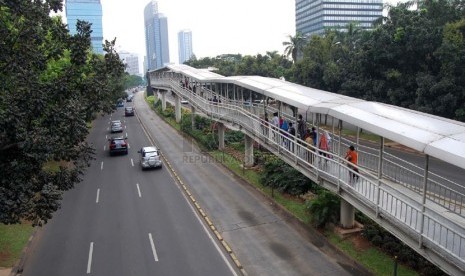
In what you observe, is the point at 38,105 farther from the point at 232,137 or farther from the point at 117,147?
the point at 232,137

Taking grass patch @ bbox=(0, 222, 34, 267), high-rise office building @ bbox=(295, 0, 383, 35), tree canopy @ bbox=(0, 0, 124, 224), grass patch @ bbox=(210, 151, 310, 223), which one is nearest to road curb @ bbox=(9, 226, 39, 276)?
grass patch @ bbox=(0, 222, 34, 267)

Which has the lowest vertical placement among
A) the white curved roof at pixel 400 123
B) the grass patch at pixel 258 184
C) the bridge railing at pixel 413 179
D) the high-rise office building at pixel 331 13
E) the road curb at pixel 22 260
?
the road curb at pixel 22 260

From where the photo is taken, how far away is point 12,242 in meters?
16.4

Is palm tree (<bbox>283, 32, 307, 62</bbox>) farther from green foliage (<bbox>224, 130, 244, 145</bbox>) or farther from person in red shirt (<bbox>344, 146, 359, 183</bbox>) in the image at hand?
person in red shirt (<bbox>344, 146, 359, 183</bbox>)

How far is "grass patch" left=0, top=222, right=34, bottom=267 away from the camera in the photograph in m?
15.0

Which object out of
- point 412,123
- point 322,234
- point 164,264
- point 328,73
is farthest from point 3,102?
point 328,73

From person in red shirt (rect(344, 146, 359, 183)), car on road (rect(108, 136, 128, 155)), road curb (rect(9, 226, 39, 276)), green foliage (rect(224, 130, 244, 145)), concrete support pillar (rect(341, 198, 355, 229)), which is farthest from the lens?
green foliage (rect(224, 130, 244, 145))

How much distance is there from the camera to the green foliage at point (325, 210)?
16.3 meters

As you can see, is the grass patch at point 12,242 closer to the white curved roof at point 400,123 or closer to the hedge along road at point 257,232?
the hedge along road at point 257,232

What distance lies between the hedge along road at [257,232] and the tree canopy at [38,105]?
7.00 m

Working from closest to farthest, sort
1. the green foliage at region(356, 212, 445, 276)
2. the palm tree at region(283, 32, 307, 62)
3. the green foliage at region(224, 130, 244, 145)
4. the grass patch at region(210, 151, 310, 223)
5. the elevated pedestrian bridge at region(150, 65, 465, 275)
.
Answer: the elevated pedestrian bridge at region(150, 65, 465, 275) → the green foliage at region(356, 212, 445, 276) → the grass patch at region(210, 151, 310, 223) → the green foliage at region(224, 130, 244, 145) → the palm tree at region(283, 32, 307, 62)

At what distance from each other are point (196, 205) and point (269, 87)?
686 cm

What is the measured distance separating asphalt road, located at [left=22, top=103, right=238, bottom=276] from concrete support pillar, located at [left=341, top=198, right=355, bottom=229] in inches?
187

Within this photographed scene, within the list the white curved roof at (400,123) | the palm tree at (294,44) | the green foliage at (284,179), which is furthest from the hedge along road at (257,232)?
the palm tree at (294,44)
